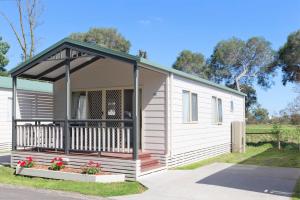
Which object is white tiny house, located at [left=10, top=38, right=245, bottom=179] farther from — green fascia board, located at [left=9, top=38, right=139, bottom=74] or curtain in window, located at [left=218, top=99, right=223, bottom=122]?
curtain in window, located at [left=218, top=99, right=223, bottom=122]

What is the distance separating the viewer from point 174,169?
1002cm

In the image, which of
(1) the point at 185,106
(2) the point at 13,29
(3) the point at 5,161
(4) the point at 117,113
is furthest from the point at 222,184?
(2) the point at 13,29

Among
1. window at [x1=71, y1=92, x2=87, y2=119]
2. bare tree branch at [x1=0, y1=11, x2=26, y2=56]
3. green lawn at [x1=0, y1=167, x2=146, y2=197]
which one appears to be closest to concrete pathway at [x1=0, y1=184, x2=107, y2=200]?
green lawn at [x1=0, y1=167, x2=146, y2=197]

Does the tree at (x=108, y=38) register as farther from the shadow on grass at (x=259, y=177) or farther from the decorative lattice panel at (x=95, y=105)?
the shadow on grass at (x=259, y=177)

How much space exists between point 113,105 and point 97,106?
0.68m

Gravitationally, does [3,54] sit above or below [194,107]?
above

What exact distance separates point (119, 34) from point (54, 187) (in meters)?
31.5

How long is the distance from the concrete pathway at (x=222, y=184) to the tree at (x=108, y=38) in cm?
2828

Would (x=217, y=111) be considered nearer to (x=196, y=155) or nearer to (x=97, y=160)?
(x=196, y=155)

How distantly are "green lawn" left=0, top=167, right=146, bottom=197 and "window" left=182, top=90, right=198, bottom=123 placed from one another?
12.3 feet

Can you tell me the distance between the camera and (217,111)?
46.1 ft

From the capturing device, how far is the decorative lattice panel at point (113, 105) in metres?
11.0

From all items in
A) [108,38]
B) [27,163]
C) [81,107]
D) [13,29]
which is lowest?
[27,163]

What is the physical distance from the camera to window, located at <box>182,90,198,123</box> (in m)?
10.9
